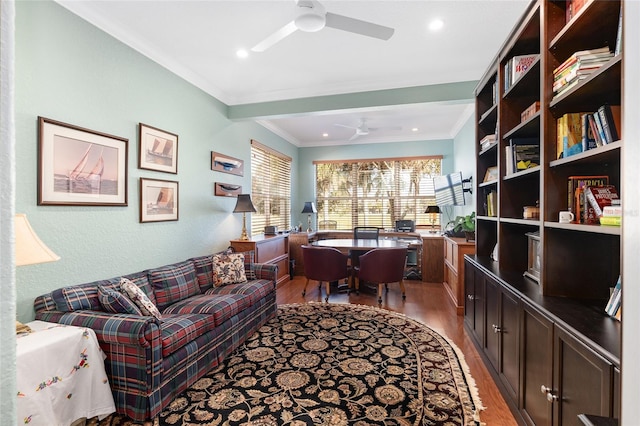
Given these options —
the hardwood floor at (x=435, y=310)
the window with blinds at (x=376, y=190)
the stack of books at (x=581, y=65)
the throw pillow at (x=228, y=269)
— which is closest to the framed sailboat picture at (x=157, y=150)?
the throw pillow at (x=228, y=269)

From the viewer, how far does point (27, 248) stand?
1656 mm

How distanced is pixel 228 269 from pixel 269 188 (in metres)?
2.66

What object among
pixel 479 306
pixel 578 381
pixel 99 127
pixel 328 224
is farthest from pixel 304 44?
pixel 328 224

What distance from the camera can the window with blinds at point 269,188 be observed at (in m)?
5.35

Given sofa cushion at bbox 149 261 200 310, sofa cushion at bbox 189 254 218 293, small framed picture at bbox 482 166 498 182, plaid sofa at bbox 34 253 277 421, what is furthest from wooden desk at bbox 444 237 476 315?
sofa cushion at bbox 149 261 200 310

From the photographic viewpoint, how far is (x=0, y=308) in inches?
14.2

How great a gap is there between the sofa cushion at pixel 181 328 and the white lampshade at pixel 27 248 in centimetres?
82

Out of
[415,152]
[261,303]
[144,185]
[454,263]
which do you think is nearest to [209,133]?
[144,185]

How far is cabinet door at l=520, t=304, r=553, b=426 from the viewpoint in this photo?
1.50 metres

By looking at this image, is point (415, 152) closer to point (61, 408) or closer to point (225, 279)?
point (225, 279)

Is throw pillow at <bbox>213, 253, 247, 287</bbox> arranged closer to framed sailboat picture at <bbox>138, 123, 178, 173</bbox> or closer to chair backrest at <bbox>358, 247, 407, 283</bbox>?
framed sailboat picture at <bbox>138, 123, 178, 173</bbox>

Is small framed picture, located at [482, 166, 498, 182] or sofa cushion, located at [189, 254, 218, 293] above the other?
small framed picture, located at [482, 166, 498, 182]

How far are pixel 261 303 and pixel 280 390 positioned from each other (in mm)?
1213

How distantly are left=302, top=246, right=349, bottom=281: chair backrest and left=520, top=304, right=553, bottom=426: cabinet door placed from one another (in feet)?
8.70
